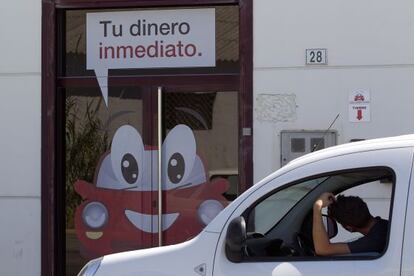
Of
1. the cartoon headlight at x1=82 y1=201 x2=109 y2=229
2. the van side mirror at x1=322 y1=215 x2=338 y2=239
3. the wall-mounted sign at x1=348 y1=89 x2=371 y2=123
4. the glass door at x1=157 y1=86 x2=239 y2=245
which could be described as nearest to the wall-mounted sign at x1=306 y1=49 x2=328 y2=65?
the wall-mounted sign at x1=348 y1=89 x2=371 y2=123

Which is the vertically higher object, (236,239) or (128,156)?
(128,156)

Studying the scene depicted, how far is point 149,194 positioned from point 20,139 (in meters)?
1.68

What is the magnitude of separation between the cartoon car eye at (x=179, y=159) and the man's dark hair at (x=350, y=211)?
421 centimetres

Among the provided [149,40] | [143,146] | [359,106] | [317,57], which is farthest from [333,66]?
[143,146]

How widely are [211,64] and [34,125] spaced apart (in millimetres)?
2252

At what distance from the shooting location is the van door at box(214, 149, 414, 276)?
11.1ft

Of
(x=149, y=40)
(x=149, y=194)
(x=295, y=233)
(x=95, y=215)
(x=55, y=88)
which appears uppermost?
(x=149, y=40)

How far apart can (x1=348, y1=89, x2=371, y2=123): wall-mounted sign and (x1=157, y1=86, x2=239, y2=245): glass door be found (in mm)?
1425

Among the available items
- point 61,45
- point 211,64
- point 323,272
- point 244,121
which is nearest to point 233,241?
point 323,272

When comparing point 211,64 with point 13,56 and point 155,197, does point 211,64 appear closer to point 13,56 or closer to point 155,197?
point 155,197

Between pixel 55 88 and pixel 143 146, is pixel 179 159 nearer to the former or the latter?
pixel 143 146

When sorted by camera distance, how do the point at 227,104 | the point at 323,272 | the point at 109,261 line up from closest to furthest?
the point at 323,272 → the point at 109,261 → the point at 227,104

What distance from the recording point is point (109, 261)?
4.12 metres

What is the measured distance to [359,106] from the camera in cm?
743
